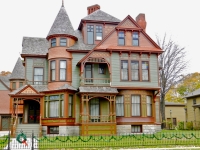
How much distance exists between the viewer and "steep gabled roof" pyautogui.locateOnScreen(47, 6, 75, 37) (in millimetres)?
28578

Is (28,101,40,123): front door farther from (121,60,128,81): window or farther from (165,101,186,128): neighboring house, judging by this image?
(165,101,186,128): neighboring house

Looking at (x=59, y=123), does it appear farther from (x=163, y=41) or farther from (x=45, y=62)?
(x=163, y=41)

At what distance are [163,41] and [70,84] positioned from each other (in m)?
22.4

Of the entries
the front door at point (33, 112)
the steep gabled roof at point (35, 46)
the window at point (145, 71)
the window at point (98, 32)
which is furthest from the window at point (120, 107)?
the steep gabled roof at point (35, 46)

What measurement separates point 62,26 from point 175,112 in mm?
33449

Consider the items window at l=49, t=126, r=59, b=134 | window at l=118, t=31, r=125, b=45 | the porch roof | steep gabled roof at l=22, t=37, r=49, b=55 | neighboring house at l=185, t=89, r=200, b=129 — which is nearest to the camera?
the porch roof

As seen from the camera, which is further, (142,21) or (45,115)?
(142,21)

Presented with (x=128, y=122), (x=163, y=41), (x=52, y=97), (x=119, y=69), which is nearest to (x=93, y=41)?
(x=119, y=69)

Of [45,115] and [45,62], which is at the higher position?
[45,62]

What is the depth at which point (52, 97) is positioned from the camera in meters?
28.0

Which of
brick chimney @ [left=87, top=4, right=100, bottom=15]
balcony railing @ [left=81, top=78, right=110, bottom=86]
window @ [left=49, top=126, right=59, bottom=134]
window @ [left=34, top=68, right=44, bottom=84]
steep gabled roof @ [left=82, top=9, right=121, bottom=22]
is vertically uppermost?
brick chimney @ [left=87, top=4, right=100, bottom=15]

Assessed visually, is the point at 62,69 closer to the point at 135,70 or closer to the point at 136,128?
the point at 135,70

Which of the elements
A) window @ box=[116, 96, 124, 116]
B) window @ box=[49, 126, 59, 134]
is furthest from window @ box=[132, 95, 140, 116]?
window @ box=[49, 126, 59, 134]

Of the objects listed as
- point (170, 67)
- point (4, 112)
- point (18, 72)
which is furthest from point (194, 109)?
point (4, 112)
